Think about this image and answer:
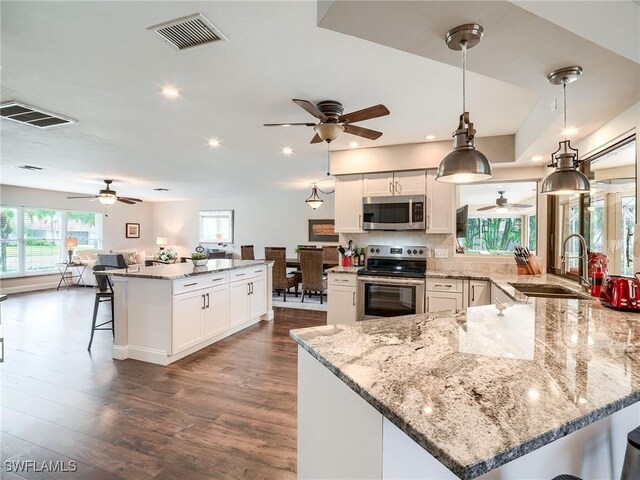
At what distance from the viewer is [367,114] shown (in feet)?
8.20

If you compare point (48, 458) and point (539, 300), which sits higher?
point (539, 300)

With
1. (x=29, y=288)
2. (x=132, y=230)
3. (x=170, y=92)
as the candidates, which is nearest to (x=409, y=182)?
(x=170, y=92)

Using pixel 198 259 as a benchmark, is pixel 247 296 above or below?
below

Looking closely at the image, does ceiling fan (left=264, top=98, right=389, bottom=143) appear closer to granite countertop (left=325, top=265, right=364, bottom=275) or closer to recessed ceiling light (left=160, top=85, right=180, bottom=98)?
recessed ceiling light (left=160, top=85, right=180, bottom=98)

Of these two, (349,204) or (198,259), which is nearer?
(198,259)

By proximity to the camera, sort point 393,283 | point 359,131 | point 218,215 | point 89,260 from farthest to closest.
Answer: point 218,215
point 89,260
point 393,283
point 359,131

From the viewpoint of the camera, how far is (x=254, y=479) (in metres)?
1.79

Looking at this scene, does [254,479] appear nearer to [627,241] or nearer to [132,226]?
[627,241]

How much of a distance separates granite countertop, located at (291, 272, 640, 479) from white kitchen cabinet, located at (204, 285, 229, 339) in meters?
2.76

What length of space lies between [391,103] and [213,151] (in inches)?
108

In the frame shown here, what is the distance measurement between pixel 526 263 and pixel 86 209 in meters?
10.1

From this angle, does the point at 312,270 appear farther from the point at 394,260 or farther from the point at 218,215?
the point at 218,215

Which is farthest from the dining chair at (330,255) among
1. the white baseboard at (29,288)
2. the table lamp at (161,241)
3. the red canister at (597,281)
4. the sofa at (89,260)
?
the white baseboard at (29,288)

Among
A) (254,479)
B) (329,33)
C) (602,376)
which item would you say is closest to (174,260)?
(254,479)
